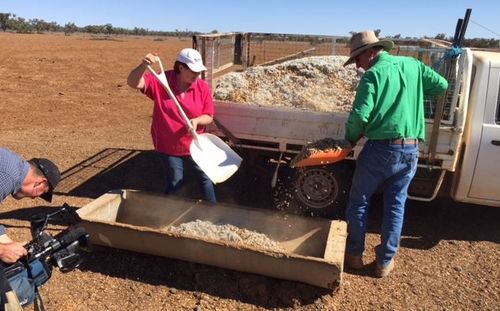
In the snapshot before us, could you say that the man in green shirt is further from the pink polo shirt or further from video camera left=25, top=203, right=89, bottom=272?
video camera left=25, top=203, right=89, bottom=272

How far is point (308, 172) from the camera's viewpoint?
17.9 ft

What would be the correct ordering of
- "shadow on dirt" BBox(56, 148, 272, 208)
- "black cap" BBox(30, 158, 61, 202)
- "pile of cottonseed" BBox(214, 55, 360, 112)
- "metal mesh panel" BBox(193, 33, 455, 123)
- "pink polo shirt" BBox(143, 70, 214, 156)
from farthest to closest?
"shadow on dirt" BBox(56, 148, 272, 208) < "pile of cottonseed" BBox(214, 55, 360, 112) < "metal mesh panel" BBox(193, 33, 455, 123) < "pink polo shirt" BBox(143, 70, 214, 156) < "black cap" BBox(30, 158, 61, 202)

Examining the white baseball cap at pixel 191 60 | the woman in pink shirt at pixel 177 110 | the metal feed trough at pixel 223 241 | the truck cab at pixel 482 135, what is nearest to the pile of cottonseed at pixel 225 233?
the metal feed trough at pixel 223 241

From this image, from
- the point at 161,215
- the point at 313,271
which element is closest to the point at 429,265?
the point at 313,271

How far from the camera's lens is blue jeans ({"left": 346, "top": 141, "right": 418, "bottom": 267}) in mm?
4094

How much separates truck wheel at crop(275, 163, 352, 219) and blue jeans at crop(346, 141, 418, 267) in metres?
0.98

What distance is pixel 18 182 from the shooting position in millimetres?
2609

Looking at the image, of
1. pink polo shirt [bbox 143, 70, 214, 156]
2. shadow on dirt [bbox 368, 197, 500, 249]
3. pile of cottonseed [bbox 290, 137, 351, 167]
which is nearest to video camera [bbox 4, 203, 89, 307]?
pink polo shirt [bbox 143, 70, 214, 156]

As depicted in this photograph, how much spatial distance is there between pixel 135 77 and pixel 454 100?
3.08 metres

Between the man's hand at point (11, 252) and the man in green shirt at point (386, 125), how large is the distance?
8.42 ft

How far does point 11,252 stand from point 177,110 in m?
2.26

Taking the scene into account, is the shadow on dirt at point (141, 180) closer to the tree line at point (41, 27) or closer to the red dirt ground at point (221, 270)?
the red dirt ground at point (221, 270)

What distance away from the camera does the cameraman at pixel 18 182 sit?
2.55 metres

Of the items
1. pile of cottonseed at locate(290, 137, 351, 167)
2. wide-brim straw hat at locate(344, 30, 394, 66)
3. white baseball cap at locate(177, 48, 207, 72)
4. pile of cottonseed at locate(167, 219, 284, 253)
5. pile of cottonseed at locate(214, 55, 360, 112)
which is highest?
wide-brim straw hat at locate(344, 30, 394, 66)
